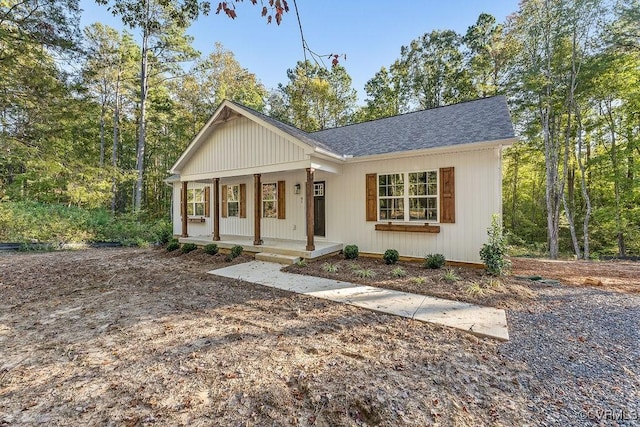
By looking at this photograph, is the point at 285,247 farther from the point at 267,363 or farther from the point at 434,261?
the point at 267,363

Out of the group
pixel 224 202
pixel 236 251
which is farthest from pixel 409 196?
pixel 224 202

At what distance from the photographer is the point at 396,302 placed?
14.9 feet

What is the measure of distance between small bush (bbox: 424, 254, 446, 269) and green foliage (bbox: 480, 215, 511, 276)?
0.86 metres

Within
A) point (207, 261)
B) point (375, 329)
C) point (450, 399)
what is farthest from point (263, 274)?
point (450, 399)

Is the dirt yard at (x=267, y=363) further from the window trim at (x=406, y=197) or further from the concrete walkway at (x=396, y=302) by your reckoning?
the window trim at (x=406, y=197)

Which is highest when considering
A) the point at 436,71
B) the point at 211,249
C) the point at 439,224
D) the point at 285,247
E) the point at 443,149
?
the point at 436,71

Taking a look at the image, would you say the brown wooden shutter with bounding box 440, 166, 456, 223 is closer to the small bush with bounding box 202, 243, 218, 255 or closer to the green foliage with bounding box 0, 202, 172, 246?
the small bush with bounding box 202, 243, 218, 255

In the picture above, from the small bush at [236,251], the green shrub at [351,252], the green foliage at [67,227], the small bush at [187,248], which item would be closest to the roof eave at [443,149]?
the green shrub at [351,252]

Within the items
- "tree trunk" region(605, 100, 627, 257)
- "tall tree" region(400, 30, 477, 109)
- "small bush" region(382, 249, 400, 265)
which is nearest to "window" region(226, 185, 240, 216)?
"small bush" region(382, 249, 400, 265)

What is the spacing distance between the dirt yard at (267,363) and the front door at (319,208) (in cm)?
412

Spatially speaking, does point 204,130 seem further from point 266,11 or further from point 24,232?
point 24,232

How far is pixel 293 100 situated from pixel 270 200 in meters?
14.3

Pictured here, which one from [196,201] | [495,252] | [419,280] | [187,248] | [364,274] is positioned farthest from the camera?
[196,201]

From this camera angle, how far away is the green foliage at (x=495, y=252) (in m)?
5.90
